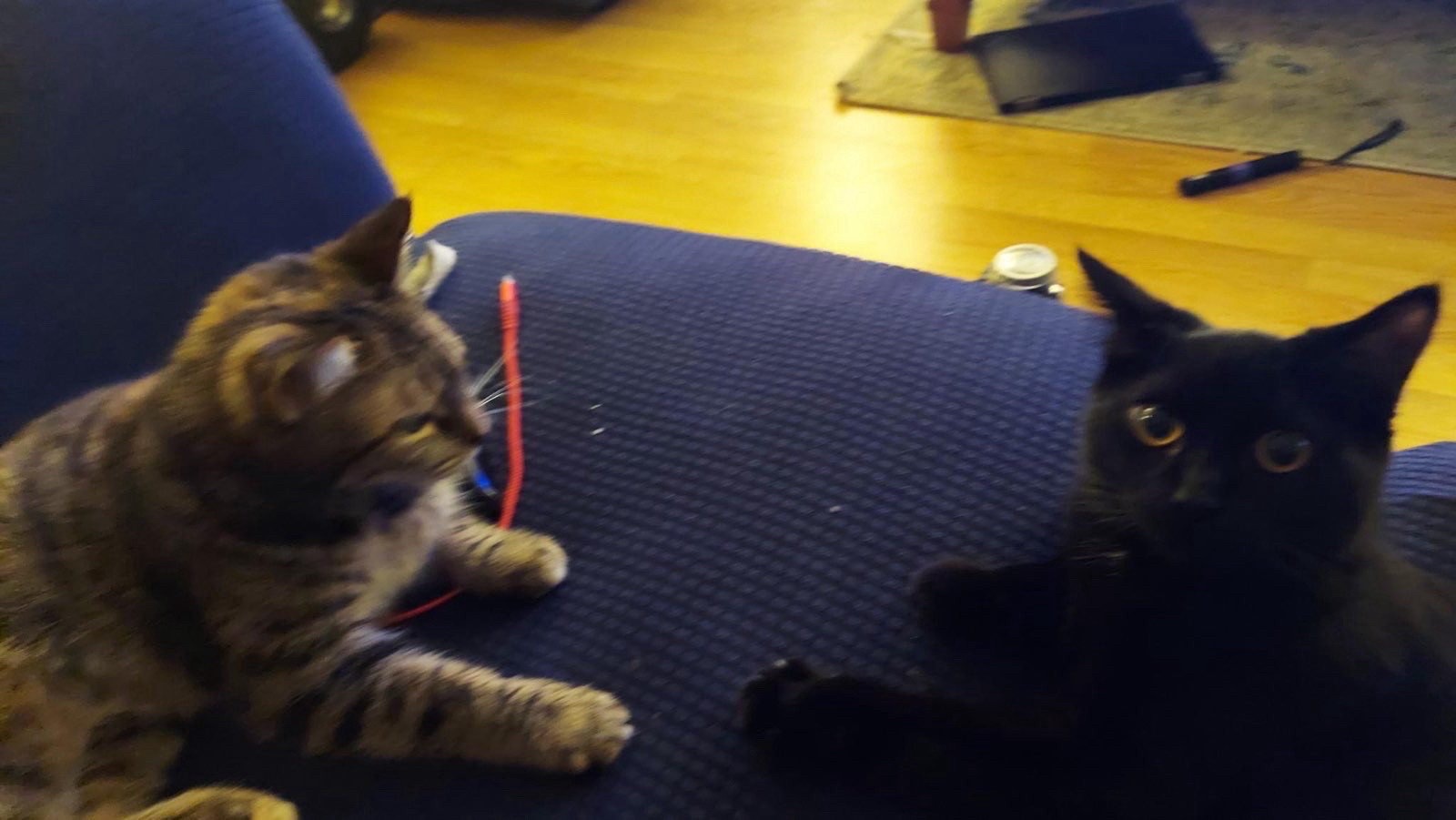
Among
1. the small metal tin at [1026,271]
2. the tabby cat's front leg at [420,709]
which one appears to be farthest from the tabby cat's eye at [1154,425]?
the small metal tin at [1026,271]

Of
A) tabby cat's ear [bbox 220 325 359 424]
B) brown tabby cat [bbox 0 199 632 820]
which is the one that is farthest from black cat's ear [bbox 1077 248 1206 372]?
tabby cat's ear [bbox 220 325 359 424]

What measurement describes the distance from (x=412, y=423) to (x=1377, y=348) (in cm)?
76

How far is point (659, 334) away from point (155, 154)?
551mm

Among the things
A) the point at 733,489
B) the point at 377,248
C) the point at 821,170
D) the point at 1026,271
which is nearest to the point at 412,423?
the point at 377,248

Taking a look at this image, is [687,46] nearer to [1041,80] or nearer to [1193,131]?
[1041,80]

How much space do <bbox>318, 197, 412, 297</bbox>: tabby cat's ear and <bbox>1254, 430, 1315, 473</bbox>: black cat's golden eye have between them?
727 millimetres

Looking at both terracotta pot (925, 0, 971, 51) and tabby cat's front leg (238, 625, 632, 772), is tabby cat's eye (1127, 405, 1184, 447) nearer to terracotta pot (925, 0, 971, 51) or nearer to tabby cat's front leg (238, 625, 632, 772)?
tabby cat's front leg (238, 625, 632, 772)

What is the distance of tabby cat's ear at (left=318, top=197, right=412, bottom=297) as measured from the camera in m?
0.93

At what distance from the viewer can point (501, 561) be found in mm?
946

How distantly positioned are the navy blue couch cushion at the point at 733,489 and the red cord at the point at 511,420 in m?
0.01

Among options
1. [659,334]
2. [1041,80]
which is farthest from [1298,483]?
[1041,80]

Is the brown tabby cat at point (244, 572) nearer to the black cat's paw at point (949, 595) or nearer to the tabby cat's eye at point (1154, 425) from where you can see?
the black cat's paw at point (949, 595)

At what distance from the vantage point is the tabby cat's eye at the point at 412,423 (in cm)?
90

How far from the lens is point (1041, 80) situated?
90.4 inches
